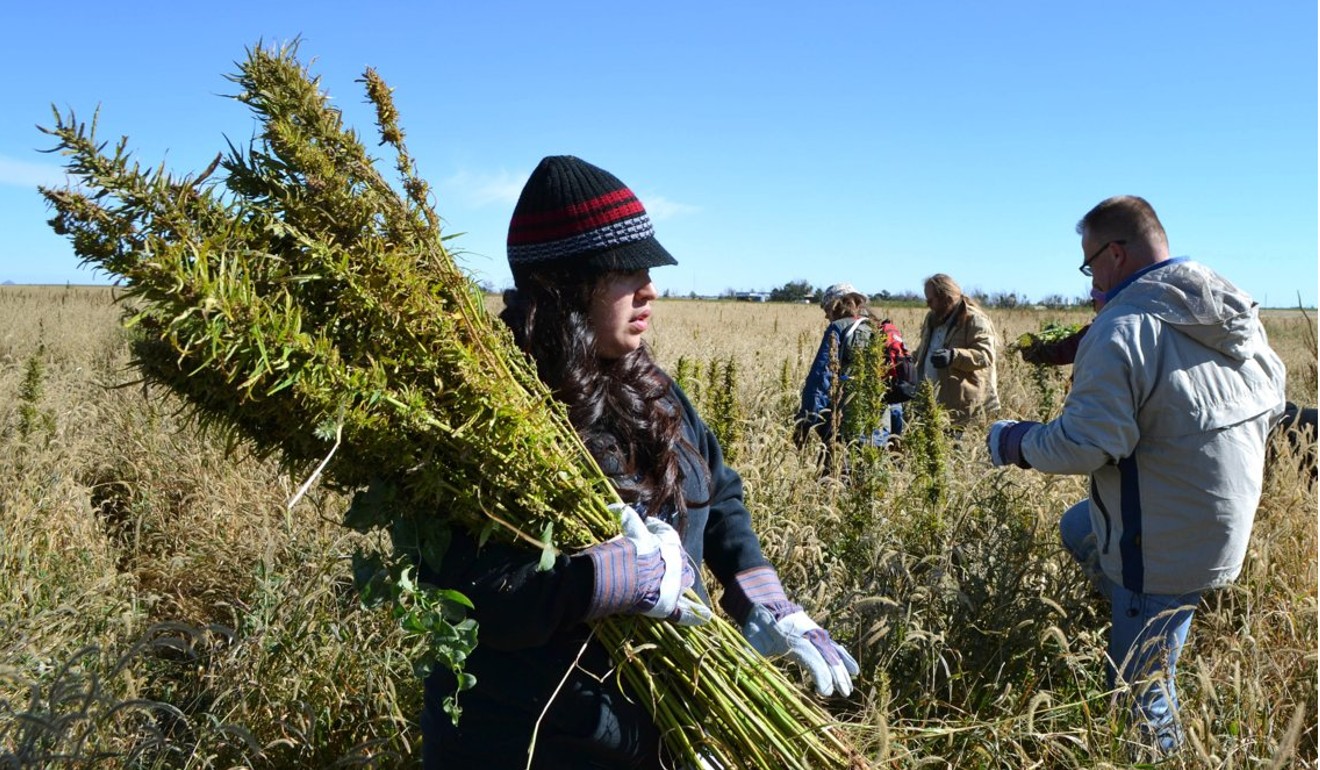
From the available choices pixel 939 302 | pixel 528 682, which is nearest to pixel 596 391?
pixel 528 682

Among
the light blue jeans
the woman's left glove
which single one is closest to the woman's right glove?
the woman's left glove

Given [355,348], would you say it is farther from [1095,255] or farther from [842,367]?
[842,367]

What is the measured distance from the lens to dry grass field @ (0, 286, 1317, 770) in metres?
2.25

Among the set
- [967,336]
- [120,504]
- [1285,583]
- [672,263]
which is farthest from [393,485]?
[967,336]

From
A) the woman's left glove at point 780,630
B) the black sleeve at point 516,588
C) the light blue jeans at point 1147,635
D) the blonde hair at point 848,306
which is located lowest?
the light blue jeans at point 1147,635

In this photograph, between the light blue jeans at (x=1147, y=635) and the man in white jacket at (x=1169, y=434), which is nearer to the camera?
the light blue jeans at (x=1147, y=635)

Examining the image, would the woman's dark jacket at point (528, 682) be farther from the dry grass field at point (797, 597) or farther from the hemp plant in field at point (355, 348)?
the dry grass field at point (797, 597)

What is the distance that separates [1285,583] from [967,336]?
3.04m

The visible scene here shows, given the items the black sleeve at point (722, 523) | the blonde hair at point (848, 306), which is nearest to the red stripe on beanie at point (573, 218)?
the black sleeve at point (722, 523)

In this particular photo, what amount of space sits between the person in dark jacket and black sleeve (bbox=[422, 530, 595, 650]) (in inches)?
124

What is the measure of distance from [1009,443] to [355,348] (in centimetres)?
229

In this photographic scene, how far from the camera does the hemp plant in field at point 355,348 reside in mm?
1247

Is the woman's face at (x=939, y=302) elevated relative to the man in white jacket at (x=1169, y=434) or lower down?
elevated

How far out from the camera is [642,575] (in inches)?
60.3
